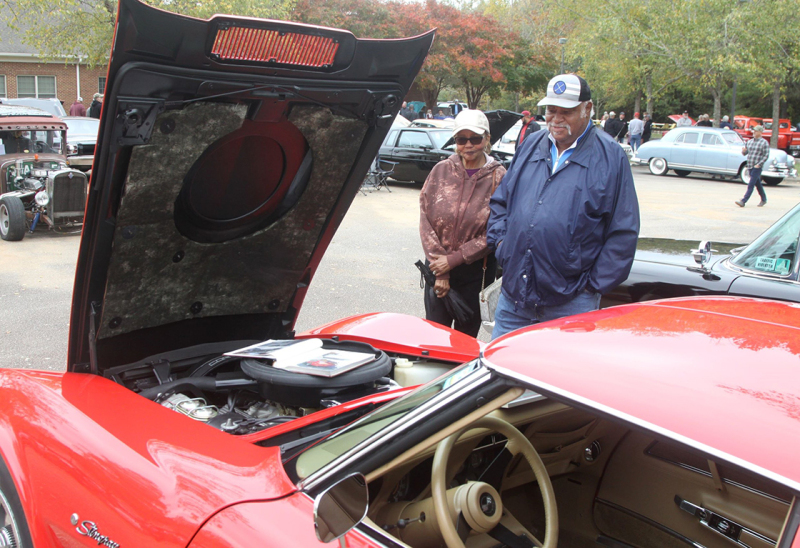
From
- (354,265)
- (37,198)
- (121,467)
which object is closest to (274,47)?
(121,467)

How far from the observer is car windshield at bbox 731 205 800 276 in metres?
3.80

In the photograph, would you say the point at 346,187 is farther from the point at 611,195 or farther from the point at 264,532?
the point at 264,532

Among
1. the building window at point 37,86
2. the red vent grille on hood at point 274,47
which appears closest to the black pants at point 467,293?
the red vent grille on hood at point 274,47

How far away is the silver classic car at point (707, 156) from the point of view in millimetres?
18453

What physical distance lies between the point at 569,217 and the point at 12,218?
27.6ft

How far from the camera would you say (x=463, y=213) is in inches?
154

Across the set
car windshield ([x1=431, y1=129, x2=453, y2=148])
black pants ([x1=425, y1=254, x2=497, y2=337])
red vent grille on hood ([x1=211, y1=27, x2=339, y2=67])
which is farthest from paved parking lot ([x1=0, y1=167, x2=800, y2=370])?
red vent grille on hood ([x1=211, y1=27, x2=339, y2=67])

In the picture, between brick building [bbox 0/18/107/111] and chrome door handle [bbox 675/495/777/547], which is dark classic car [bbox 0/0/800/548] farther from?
brick building [bbox 0/18/107/111]

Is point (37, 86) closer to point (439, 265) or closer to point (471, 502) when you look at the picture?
point (439, 265)

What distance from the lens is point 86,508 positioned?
1847 mm

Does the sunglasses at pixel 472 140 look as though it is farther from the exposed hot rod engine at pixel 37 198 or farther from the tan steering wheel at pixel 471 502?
the exposed hot rod engine at pixel 37 198

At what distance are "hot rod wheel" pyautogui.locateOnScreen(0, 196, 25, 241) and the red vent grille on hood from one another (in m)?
8.21

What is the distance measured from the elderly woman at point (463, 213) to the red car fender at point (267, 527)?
94.1 inches

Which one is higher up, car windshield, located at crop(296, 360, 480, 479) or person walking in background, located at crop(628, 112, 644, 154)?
car windshield, located at crop(296, 360, 480, 479)
